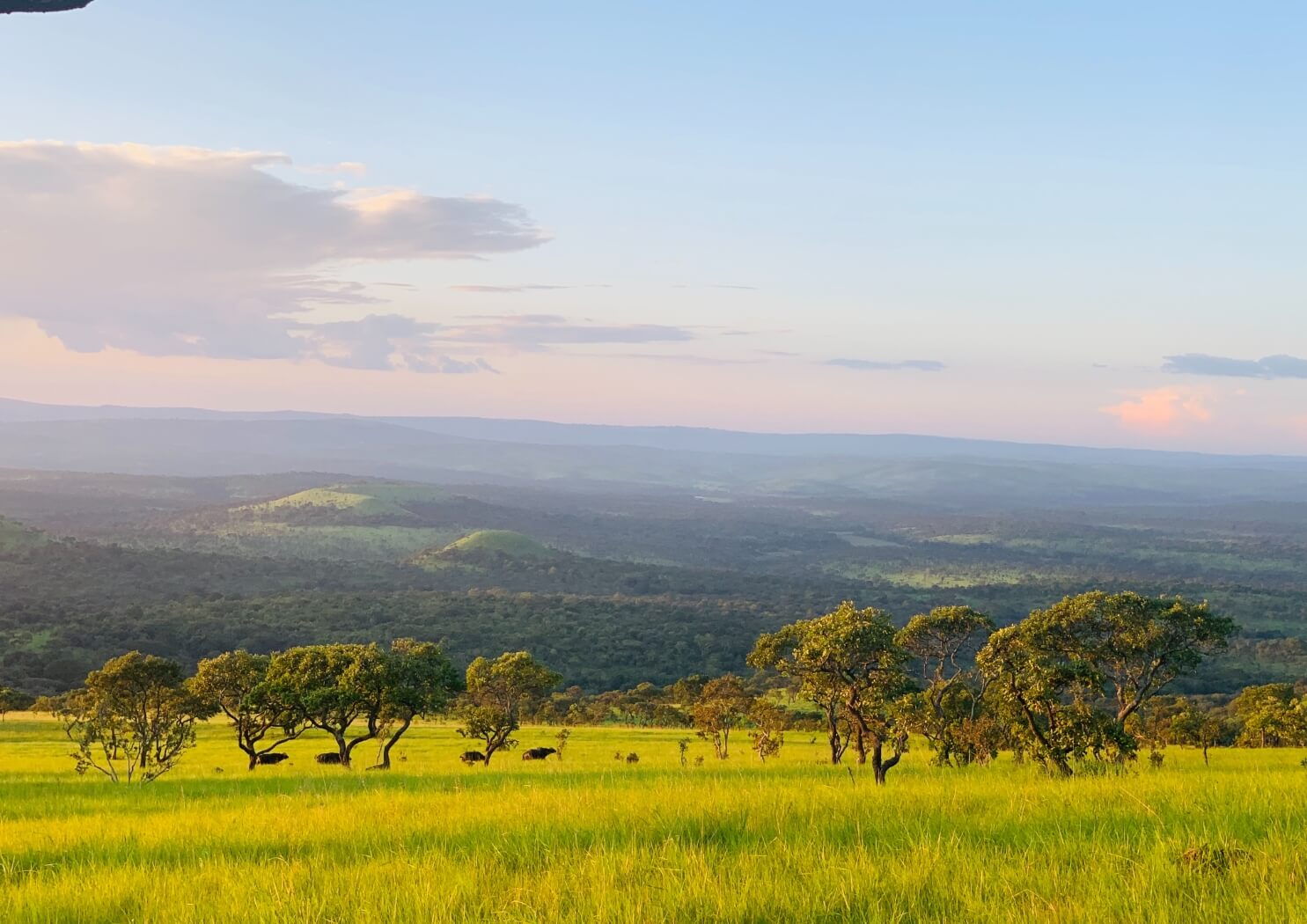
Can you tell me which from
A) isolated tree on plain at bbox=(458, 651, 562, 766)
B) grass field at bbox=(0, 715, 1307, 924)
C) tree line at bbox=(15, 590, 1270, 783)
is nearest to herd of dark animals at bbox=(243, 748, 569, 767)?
tree line at bbox=(15, 590, 1270, 783)

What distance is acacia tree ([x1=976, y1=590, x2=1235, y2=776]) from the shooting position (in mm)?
24094

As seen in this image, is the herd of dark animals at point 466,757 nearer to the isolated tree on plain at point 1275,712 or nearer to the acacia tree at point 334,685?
the acacia tree at point 334,685

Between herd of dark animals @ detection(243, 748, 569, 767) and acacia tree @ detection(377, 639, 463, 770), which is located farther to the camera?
Result: herd of dark animals @ detection(243, 748, 569, 767)

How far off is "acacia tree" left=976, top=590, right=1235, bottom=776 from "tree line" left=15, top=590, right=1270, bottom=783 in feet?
0.24

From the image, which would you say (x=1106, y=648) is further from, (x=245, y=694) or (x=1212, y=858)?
(x=245, y=694)

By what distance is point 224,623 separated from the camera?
508ft

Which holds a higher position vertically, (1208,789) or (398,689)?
(1208,789)

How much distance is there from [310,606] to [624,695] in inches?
4041

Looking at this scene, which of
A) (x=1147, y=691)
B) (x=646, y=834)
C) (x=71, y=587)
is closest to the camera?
(x=646, y=834)

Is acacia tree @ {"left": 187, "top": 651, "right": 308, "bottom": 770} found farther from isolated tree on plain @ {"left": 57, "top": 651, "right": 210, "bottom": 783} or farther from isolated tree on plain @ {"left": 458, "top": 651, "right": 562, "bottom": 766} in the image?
isolated tree on plain @ {"left": 458, "top": 651, "right": 562, "bottom": 766}

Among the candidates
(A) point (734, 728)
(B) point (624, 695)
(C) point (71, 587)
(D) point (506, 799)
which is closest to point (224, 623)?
(C) point (71, 587)

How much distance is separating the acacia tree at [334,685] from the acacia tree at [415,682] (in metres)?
0.46

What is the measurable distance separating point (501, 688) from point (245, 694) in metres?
15.3

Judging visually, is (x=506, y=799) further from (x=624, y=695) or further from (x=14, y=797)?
(x=624, y=695)
